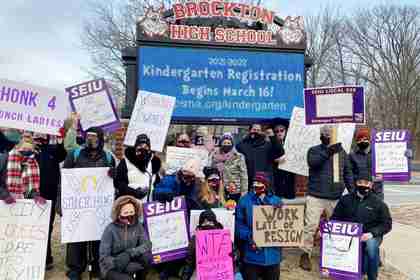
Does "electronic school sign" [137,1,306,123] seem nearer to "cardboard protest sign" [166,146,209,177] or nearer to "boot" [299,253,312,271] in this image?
"cardboard protest sign" [166,146,209,177]

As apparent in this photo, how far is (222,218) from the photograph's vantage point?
192 inches

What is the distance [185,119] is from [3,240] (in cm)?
337

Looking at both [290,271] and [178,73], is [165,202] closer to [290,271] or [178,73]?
[290,271]

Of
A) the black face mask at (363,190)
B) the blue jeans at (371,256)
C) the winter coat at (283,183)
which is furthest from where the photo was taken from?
the winter coat at (283,183)

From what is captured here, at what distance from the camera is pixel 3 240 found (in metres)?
4.54

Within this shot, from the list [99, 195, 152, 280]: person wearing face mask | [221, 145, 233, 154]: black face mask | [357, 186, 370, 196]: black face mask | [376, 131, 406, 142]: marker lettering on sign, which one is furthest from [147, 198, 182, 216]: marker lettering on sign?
[376, 131, 406, 142]: marker lettering on sign

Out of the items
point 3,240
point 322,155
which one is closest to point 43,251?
point 3,240

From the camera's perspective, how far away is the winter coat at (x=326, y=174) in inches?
219

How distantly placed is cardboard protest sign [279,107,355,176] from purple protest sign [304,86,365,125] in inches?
14.9

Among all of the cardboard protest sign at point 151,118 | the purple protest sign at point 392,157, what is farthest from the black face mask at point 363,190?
the cardboard protest sign at point 151,118

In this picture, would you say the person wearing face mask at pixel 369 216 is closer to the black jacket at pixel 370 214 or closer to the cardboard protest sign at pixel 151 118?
the black jacket at pixel 370 214

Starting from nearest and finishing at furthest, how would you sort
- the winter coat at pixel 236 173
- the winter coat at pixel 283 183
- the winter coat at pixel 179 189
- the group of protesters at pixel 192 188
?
the group of protesters at pixel 192 188 → the winter coat at pixel 179 189 → the winter coat at pixel 236 173 → the winter coat at pixel 283 183

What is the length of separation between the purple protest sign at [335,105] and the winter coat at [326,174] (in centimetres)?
47

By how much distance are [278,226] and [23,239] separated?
2771 millimetres
